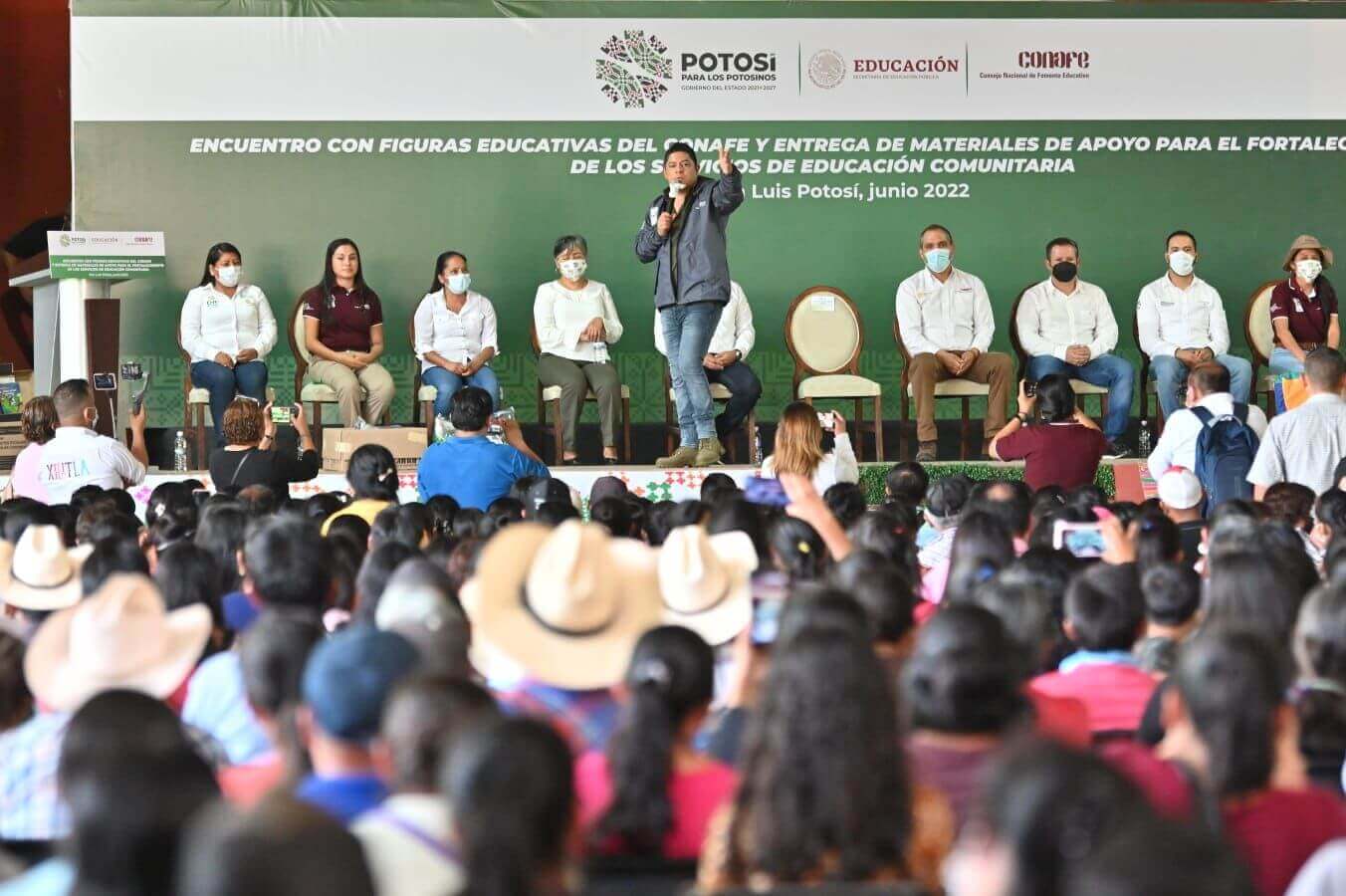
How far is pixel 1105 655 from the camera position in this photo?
3121 mm

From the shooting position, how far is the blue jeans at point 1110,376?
888 centimetres

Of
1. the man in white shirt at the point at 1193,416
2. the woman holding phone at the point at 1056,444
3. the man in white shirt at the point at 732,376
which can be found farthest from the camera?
the man in white shirt at the point at 732,376

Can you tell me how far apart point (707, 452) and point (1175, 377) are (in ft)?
8.48

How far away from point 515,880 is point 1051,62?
9.08 m

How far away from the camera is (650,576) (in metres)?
3.12

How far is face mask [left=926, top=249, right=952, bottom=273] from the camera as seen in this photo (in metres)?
9.17

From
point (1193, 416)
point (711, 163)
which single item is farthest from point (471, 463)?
point (711, 163)

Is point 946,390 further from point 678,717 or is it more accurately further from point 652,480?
point 678,717

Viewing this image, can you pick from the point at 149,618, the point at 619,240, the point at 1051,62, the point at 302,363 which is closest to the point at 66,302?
the point at 302,363

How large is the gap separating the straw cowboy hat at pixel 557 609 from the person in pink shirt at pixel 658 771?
391mm

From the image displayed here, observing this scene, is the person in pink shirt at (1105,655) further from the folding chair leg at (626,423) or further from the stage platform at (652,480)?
the folding chair leg at (626,423)

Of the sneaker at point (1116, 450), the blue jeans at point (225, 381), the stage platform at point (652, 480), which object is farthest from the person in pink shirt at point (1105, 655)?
the blue jeans at point (225, 381)

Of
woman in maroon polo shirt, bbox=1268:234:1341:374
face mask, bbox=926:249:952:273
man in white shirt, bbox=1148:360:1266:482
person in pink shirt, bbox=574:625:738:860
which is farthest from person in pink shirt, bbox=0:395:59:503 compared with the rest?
woman in maroon polo shirt, bbox=1268:234:1341:374

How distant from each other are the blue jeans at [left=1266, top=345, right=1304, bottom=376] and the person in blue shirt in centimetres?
468
